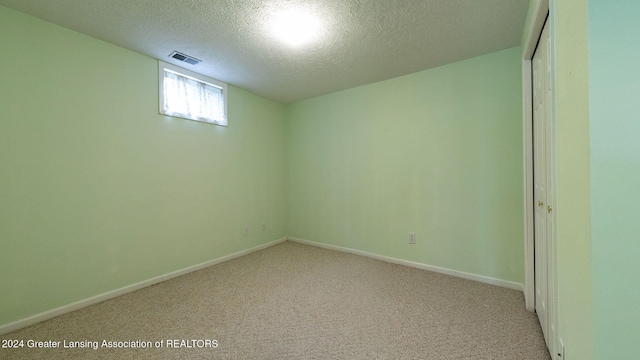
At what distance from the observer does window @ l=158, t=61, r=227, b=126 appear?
2.53 meters

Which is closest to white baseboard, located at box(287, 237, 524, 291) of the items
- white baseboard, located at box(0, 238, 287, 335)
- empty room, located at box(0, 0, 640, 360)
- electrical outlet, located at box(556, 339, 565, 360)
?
empty room, located at box(0, 0, 640, 360)

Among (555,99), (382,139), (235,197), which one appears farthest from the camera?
(235,197)

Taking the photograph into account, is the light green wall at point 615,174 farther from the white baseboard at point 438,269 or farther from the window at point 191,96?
the window at point 191,96

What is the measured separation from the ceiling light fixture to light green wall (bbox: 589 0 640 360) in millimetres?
1593

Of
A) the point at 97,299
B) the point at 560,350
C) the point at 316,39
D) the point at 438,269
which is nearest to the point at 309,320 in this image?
the point at 560,350

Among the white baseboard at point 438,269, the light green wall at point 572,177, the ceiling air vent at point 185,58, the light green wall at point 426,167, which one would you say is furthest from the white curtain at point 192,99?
the light green wall at point 572,177

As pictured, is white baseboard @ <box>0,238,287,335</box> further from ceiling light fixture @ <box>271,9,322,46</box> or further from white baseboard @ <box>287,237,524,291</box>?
ceiling light fixture @ <box>271,9,322,46</box>

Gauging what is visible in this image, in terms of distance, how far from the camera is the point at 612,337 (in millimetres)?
777

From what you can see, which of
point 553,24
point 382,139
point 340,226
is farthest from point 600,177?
point 340,226

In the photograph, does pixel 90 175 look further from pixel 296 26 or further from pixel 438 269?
pixel 438 269

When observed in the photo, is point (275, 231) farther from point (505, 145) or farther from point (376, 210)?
point (505, 145)

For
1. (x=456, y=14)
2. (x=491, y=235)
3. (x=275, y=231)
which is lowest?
(x=275, y=231)

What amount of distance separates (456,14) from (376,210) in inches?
86.2

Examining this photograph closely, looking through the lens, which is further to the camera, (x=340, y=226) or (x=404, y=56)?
(x=340, y=226)
